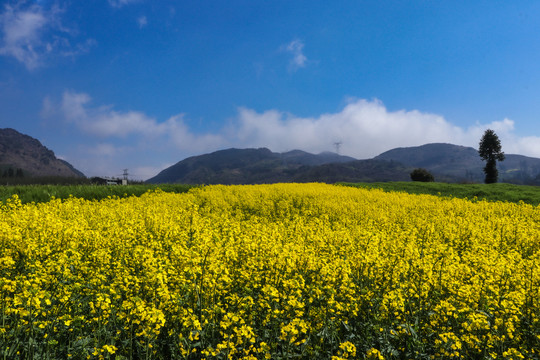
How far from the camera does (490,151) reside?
5466cm

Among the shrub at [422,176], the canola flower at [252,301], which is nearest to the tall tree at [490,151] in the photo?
the shrub at [422,176]

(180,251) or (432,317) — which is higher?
(180,251)

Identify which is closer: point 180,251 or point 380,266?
point 180,251

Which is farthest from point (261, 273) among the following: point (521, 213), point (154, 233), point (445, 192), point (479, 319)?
point (445, 192)

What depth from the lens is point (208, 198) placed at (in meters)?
20.2

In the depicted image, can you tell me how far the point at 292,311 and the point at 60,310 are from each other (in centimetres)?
322

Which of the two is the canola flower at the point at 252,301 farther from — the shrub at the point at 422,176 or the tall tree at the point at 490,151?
the tall tree at the point at 490,151

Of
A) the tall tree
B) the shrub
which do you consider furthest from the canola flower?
the tall tree

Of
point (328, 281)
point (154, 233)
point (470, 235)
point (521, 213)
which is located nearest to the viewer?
point (328, 281)

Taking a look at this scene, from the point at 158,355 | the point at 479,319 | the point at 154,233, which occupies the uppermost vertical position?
the point at 154,233

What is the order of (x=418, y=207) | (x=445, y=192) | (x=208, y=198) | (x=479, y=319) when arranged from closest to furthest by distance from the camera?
(x=479, y=319) < (x=418, y=207) < (x=208, y=198) < (x=445, y=192)

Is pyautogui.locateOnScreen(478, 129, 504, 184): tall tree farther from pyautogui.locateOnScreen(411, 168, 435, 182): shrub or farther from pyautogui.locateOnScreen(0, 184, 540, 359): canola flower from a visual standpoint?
pyautogui.locateOnScreen(0, 184, 540, 359): canola flower

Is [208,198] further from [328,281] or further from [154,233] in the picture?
[328,281]

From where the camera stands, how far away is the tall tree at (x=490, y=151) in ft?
171
